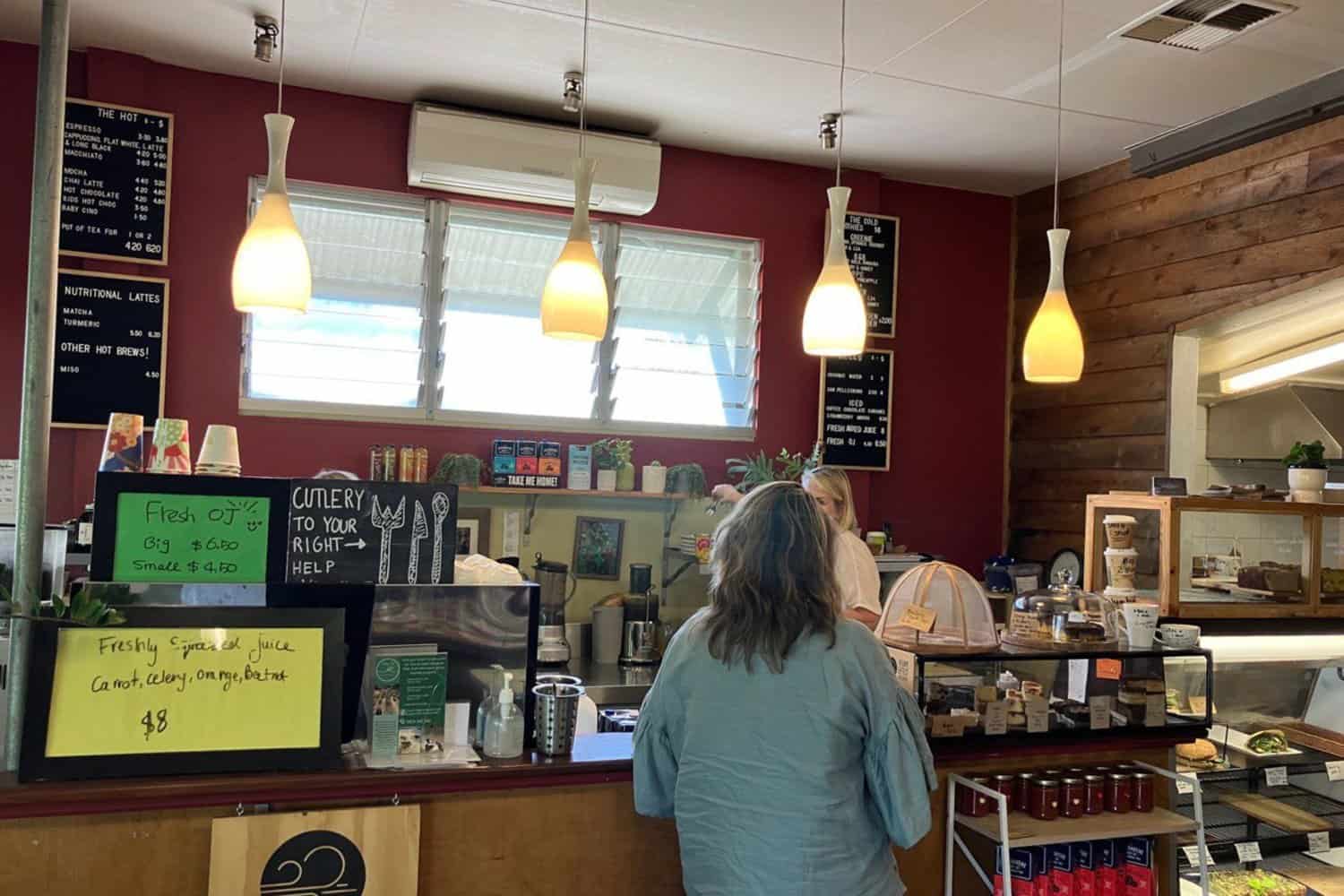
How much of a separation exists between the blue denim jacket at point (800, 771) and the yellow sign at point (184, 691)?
0.70m

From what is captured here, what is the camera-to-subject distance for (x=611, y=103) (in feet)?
14.9

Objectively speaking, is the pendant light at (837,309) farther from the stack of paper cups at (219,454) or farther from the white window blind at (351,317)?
the white window blind at (351,317)

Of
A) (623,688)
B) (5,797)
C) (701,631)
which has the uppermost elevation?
(701,631)

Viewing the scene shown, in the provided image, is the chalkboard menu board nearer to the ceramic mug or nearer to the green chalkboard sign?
the ceramic mug

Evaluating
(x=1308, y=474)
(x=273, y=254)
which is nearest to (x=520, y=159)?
(x=273, y=254)

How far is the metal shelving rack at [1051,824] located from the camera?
2410mm

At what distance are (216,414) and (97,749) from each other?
2.67 metres

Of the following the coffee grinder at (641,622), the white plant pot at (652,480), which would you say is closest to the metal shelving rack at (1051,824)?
the coffee grinder at (641,622)

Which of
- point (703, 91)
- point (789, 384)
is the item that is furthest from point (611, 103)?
point (789, 384)

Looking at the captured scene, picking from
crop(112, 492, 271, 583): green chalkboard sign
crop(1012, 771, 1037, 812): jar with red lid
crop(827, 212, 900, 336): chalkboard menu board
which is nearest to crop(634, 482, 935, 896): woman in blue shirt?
crop(1012, 771, 1037, 812): jar with red lid

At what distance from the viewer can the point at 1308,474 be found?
365cm

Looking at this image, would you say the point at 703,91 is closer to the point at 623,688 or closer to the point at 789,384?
the point at 789,384

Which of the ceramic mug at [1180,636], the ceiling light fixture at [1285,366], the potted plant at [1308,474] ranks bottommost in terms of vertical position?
the ceramic mug at [1180,636]

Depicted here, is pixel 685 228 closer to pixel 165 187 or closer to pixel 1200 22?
pixel 165 187
